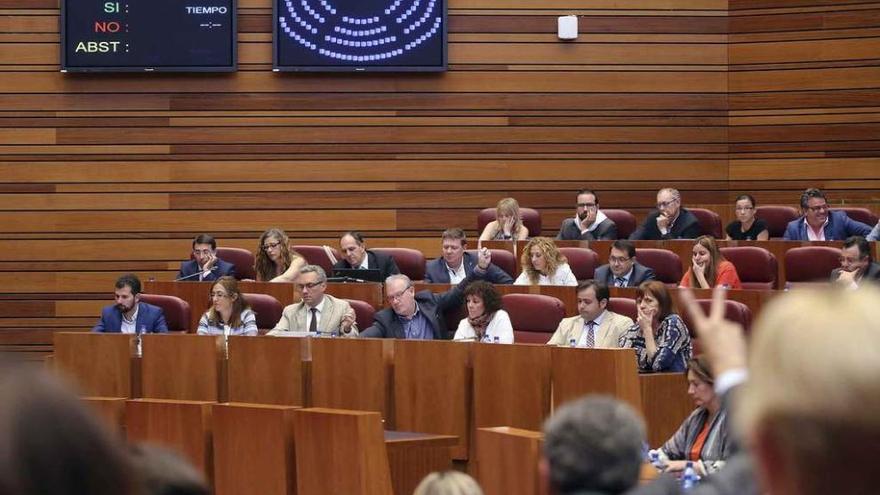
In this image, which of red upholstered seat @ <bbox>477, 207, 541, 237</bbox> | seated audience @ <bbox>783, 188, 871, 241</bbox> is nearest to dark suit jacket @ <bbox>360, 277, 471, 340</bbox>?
red upholstered seat @ <bbox>477, 207, 541, 237</bbox>

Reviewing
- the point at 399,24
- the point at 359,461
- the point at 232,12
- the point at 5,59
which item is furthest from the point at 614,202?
the point at 359,461

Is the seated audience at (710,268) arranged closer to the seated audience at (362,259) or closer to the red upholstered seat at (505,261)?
the red upholstered seat at (505,261)

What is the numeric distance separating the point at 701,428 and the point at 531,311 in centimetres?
235

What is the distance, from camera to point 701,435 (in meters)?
4.40

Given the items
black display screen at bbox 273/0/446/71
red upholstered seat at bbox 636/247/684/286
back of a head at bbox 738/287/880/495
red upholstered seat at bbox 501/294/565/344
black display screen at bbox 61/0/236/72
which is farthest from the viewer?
black display screen at bbox 273/0/446/71

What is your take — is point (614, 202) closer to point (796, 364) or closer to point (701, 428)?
point (701, 428)

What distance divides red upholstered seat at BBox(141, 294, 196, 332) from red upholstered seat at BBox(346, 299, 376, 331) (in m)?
0.96

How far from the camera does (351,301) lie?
742cm

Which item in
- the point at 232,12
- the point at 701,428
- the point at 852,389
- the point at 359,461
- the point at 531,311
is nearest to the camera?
the point at 852,389

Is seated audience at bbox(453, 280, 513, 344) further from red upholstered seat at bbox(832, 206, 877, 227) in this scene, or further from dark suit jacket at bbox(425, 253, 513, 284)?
red upholstered seat at bbox(832, 206, 877, 227)

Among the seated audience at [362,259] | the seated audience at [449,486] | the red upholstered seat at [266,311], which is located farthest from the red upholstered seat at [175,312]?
the seated audience at [449,486]

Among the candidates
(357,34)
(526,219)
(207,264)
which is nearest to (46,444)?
(207,264)

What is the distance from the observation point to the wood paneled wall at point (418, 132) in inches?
404

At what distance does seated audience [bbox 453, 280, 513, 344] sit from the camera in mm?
6395
